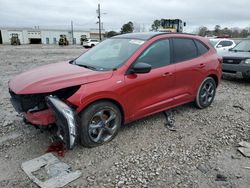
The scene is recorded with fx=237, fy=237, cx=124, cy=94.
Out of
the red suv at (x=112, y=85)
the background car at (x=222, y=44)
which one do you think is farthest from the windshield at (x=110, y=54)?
the background car at (x=222, y=44)

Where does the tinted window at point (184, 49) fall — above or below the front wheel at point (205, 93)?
above

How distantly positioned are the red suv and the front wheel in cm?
A: 7

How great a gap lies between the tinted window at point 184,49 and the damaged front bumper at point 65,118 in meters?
2.33

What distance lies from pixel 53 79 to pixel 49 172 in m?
1.25

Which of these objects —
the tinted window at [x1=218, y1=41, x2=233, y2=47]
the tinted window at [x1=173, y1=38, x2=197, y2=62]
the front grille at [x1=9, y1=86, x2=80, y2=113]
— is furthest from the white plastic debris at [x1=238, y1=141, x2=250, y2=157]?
the tinted window at [x1=218, y1=41, x2=233, y2=47]

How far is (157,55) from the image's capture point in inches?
166

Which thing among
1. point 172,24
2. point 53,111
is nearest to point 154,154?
point 53,111

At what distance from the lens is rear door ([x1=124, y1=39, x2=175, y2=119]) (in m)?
3.81

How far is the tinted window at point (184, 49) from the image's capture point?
14.9 feet

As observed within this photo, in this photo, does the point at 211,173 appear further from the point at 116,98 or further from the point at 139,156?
the point at 116,98

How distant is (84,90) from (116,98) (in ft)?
1.81

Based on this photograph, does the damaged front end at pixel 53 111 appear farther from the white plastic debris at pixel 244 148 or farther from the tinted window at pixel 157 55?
the white plastic debris at pixel 244 148

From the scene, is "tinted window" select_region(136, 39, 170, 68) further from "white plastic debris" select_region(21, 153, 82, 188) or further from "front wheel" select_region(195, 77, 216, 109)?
"white plastic debris" select_region(21, 153, 82, 188)

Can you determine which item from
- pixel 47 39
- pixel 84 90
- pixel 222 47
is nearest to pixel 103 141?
pixel 84 90
